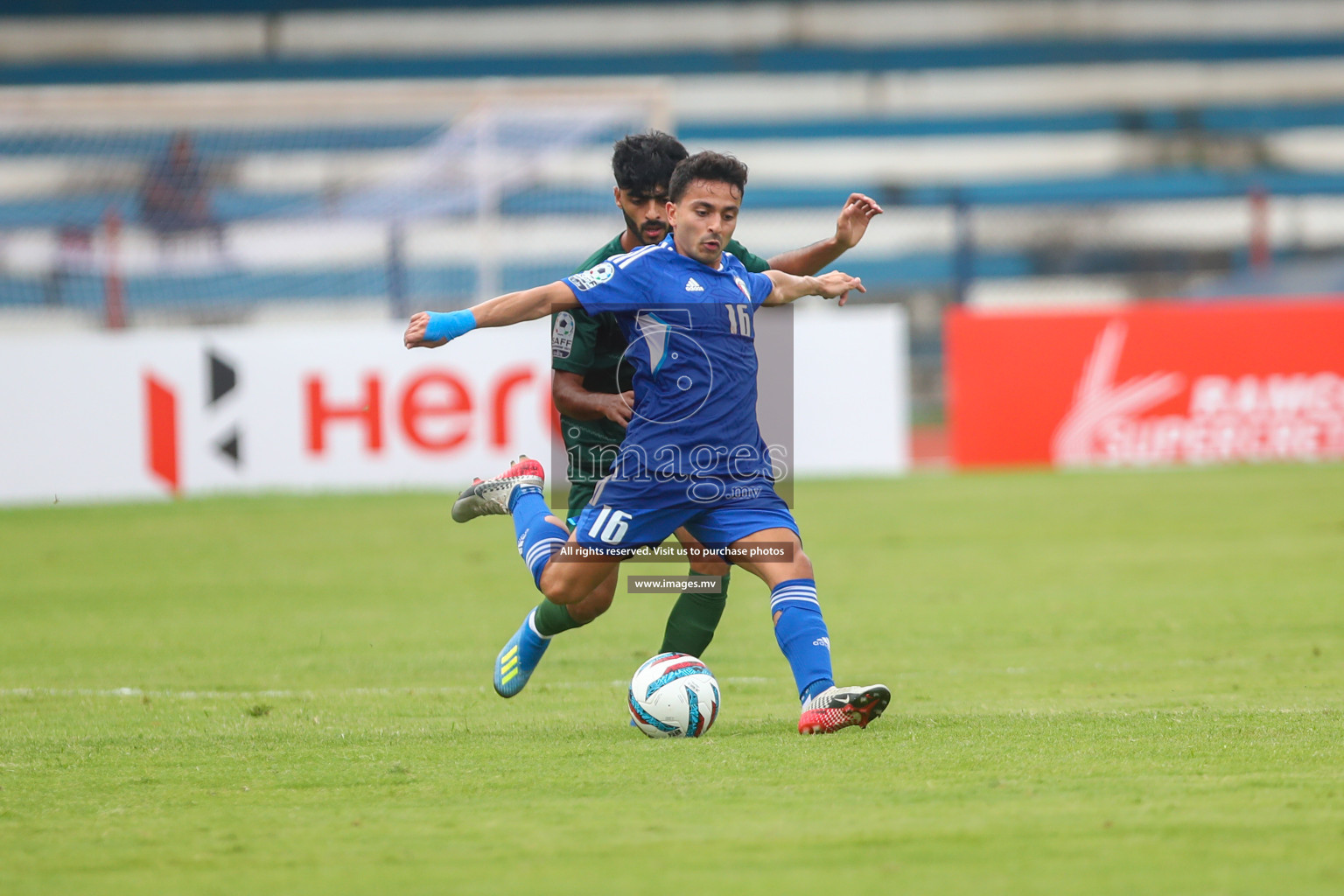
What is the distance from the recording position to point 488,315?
461 centimetres

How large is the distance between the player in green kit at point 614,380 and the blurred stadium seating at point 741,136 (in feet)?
29.8

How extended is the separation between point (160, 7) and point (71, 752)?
24.2 m

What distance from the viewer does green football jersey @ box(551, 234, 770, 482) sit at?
17.6 feet

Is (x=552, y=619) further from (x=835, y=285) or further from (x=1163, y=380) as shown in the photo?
(x=1163, y=380)

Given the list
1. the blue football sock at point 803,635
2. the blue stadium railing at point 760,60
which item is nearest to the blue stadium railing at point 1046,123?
the blue stadium railing at point 760,60

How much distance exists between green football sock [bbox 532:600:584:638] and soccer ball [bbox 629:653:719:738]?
0.62 m

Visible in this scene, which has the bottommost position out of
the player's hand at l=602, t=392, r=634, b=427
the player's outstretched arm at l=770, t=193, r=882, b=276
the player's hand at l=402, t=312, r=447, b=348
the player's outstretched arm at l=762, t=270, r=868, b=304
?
the player's hand at l=602, t=392, r=634, b=427

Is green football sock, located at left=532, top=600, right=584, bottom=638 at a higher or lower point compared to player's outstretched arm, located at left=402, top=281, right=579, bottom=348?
lower

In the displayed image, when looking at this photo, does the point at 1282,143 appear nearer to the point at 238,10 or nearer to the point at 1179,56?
the point at 1179,56

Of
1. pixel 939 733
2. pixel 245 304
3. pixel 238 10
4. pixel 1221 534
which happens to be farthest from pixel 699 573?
pixel 238 10

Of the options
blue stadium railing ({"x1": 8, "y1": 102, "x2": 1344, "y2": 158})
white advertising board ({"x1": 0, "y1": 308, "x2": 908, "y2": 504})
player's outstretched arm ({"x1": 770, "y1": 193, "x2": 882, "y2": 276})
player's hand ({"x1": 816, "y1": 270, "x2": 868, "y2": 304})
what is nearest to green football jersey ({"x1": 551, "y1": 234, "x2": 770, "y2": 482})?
player's outstretched arm ({"x1": 770, "y1": 193, "x2": 882, "y2": 276})

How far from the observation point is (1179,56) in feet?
90.7

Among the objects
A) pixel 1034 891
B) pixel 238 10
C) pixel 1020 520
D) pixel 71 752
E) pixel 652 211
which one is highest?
pixel 238 10

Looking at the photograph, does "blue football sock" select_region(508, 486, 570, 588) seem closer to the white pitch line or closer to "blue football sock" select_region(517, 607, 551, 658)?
"blue football sock" select_region(517, 607, 551, 658)
